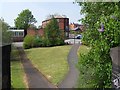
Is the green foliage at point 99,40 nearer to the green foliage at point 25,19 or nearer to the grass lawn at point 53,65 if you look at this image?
the grass lawn at point 53,65

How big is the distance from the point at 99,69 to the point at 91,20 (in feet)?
5.94

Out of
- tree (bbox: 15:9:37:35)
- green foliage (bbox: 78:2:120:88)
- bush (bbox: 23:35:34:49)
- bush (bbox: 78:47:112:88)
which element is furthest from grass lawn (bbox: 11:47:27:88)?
tree (bbox: 15:9:37:35)

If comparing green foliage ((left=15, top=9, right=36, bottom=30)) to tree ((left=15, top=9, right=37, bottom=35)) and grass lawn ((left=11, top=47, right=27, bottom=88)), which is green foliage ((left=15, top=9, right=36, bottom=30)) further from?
grass lawn ((left=11, top=47, right=27, bottom=88))

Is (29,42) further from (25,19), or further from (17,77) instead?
(25,19)

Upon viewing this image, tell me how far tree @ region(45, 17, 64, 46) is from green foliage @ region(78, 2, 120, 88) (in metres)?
40.7

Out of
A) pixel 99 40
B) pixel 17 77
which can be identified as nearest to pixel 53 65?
pixel 17 77

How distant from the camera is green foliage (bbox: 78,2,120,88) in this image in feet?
28.7

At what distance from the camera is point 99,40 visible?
943 cm

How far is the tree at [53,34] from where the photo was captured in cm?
5134

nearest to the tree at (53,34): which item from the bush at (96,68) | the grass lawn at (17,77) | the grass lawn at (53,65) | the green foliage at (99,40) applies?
the grass lawn at (53,65)

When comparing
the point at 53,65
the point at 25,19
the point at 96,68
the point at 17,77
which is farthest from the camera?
the point at 25,19

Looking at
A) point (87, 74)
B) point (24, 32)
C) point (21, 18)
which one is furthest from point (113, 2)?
point (21, 18)

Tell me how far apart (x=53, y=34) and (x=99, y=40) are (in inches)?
1675

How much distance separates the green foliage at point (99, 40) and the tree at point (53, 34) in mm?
40660
